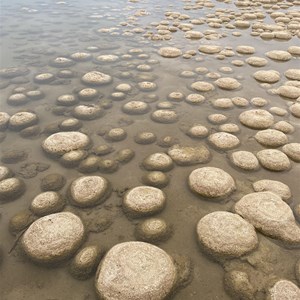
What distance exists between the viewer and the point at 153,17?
812cm

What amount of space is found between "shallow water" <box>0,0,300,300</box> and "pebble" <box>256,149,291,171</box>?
0.20ft

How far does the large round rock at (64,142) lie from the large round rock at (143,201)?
946 millimetres

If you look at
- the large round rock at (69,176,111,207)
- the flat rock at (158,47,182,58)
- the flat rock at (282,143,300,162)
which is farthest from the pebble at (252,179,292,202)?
the flat rock at (158,47,182,58)

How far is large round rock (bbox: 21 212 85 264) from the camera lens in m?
2.25

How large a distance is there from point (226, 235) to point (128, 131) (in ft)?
6.00

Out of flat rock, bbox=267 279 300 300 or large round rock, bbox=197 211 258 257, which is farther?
large round rock, bbox=197 211 258 257

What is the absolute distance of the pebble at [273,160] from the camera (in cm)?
312

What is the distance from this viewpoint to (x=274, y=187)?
9.39 ft

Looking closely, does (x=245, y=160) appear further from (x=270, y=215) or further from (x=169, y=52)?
(x=169, y=52)

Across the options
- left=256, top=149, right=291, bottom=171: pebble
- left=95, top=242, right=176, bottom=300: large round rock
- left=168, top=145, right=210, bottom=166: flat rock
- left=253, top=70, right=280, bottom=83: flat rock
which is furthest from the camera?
left=253, top=70, right=280, bottom=83: flat rock

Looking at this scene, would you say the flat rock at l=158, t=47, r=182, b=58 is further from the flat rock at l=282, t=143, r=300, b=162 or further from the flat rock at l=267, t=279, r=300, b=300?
the flat rock at l=267, t=279, r=300, b=300

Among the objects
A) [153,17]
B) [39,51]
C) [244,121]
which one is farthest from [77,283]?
[153,17]

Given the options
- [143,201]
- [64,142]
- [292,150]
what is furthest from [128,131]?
[292,150]

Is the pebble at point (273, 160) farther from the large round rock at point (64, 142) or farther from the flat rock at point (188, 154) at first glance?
the large round rock at point (64, 142)
